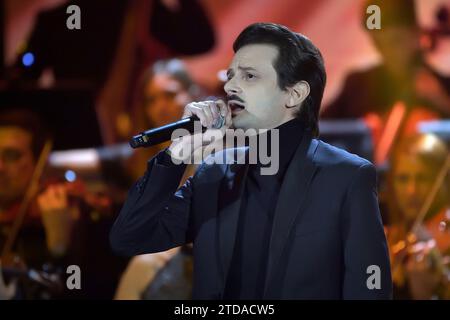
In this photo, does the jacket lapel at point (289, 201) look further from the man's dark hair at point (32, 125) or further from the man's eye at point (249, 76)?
the man's dark hair at point (32, 125)

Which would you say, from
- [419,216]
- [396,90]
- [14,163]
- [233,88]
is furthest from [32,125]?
[233,88]

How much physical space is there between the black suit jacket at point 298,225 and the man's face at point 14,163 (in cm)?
168

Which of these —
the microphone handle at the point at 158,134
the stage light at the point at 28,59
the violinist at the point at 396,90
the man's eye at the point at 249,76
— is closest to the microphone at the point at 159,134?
the microphone handle at the point at 158,134

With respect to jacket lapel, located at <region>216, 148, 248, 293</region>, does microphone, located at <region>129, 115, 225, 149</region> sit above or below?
above

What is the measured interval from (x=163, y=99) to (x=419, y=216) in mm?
1181

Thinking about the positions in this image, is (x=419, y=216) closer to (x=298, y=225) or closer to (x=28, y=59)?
(x=298, y=225)

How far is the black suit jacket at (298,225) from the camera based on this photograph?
→ 131 cm

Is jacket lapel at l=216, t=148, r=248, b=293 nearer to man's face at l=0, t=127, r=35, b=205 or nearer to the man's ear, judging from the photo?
the man's ear

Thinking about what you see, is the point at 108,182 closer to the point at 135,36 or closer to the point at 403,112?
the point at 135,36

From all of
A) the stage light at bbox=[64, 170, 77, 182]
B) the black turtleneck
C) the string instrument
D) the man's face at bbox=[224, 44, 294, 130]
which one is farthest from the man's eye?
the stage light at bbox=[64, 170, 77, 182]

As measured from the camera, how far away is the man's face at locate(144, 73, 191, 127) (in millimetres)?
3029

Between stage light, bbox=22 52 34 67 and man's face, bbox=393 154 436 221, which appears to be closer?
man's face, bbox=393 154 436 221

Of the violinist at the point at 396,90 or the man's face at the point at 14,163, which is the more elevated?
the violinist at the point at 396,90
